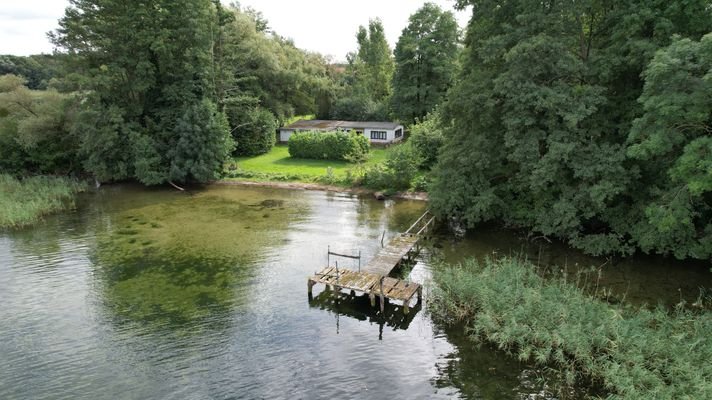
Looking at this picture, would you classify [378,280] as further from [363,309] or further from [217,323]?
[217,323]

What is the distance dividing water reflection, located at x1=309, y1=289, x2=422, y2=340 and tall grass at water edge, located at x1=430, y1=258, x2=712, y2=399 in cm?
133

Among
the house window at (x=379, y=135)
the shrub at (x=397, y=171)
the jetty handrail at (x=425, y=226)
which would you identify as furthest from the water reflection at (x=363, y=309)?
the house window at (x=379, y=135)

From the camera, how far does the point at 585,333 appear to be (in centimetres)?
1480

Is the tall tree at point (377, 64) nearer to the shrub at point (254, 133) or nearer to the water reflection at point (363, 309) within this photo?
the shrub at point (254, 133)

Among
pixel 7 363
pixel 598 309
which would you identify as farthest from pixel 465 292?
Result: pixel 7 363

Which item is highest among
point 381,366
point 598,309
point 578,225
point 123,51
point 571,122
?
point 123,51

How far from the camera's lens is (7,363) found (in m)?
15.1

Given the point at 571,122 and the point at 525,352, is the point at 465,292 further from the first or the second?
the point at 571,122

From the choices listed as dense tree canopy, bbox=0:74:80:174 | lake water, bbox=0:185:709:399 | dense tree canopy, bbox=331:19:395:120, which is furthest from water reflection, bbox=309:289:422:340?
dense tree canopy, bbox=331:19:395:120

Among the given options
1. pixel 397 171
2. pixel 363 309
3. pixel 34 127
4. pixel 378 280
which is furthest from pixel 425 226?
pixel 34 127

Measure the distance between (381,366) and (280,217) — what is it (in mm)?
17767

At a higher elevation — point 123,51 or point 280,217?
point 123,51

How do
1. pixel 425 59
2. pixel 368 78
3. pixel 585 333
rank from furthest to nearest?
pixel 368 78, pixel 425 59, pixel 585 333

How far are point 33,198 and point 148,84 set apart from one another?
1319 cm
